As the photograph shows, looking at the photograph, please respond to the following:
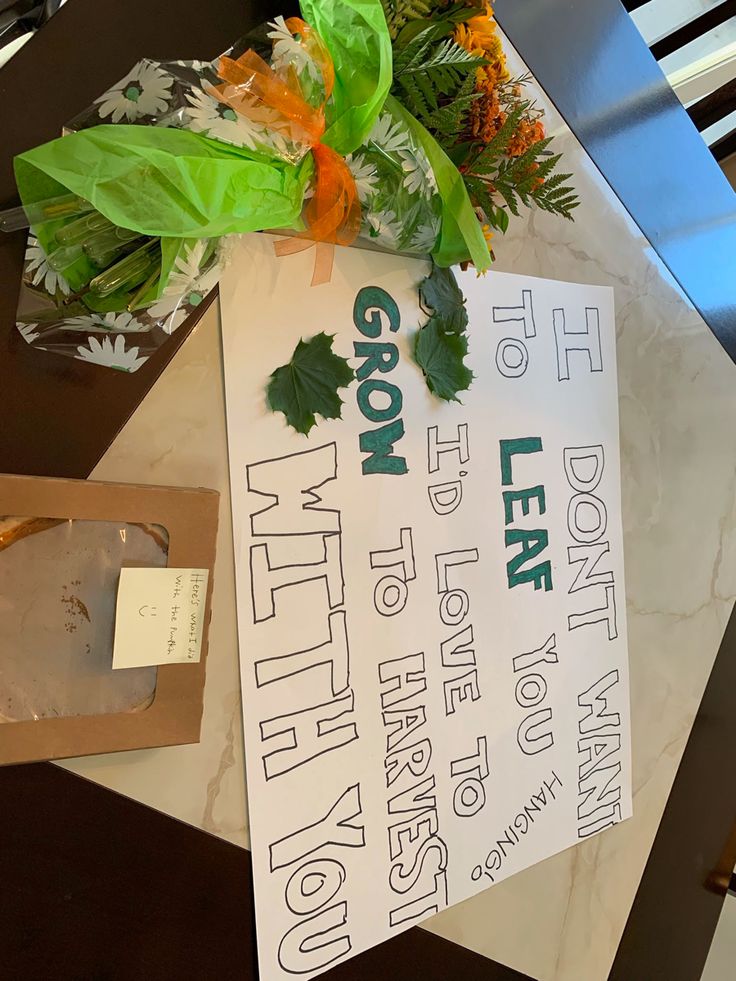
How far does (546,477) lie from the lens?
3.44ft

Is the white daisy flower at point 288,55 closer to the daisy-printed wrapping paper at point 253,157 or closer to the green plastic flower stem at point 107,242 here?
the daisy-printed wrapping paper at point 253,157

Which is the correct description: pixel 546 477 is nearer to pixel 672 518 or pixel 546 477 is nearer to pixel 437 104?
pixel 672 518

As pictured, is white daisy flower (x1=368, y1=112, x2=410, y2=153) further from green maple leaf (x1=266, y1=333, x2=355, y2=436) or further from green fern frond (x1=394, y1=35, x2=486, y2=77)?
green maple leaf (x1=266, y1=333, x2=355, y2=436)

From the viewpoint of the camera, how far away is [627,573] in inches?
46.8

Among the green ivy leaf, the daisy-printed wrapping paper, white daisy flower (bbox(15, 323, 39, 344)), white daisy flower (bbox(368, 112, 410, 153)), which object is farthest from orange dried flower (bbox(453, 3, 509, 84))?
white daisy flower (bbox(15, 323, 39, 344))

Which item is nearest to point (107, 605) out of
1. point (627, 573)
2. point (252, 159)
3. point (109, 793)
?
point (109, 793)

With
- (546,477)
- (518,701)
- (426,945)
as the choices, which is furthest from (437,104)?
(426,945)

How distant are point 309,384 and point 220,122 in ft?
0.89

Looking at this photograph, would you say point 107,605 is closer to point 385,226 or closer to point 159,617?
point 159,617

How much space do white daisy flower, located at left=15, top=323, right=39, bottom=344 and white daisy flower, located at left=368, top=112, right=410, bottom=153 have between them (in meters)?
0.35

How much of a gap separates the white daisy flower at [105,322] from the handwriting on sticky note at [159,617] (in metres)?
0.22

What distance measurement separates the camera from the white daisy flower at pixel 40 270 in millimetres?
657

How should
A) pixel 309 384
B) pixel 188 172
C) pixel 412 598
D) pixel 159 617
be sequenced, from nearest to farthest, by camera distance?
pixel 188 172 < pixel 159 617 < pixel 309 384 < pixel 412 598

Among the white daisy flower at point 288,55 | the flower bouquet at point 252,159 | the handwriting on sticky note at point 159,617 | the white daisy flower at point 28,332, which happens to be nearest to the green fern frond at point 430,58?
the flower bouquet at point 252,159
